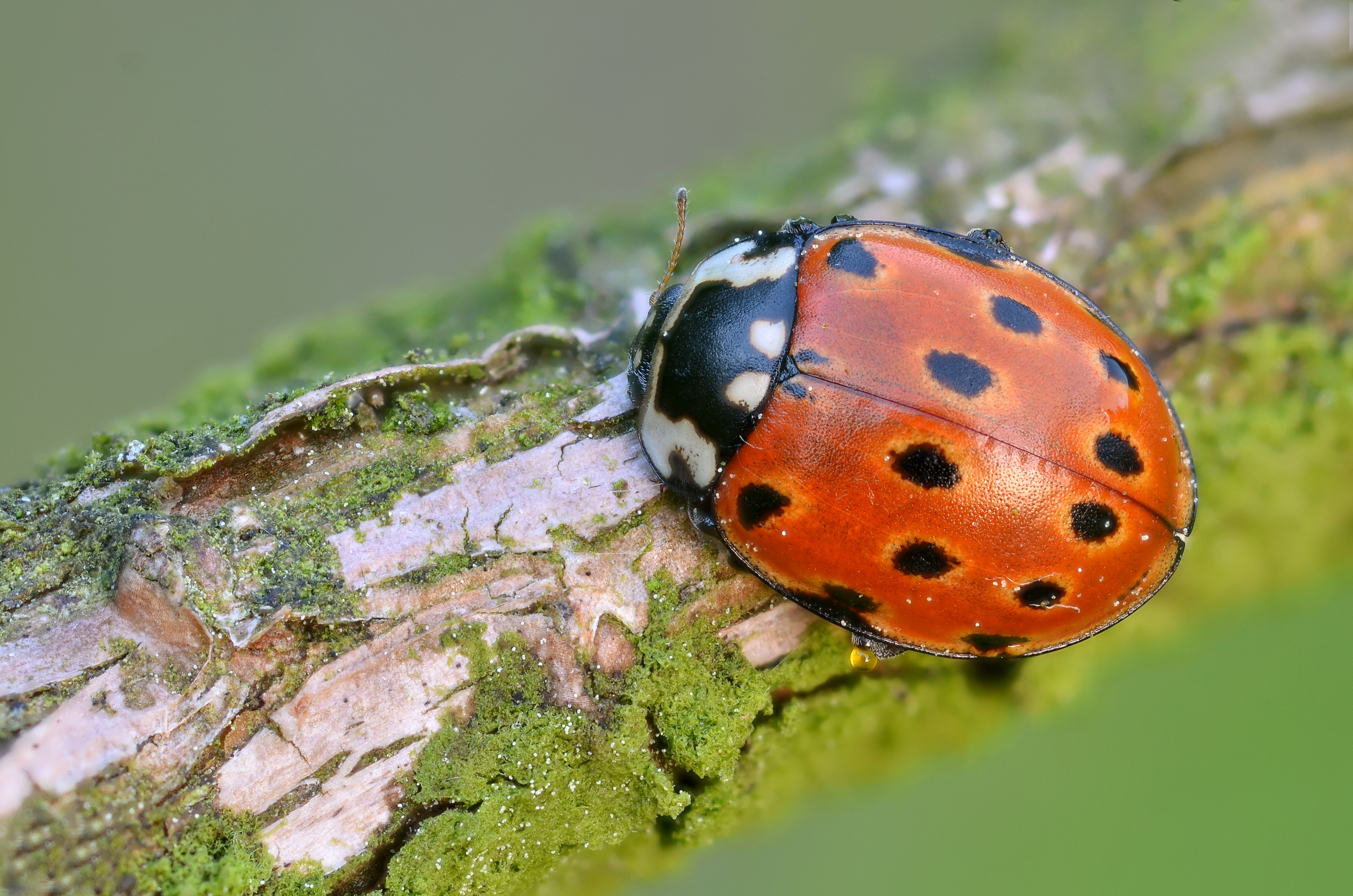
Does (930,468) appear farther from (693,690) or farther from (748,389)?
(693,690)

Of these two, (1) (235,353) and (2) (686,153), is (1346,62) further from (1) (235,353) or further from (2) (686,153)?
(1) (235,353)

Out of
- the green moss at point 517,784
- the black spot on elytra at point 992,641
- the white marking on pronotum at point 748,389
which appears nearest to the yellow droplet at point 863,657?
the black spot on elytra at point 992,641

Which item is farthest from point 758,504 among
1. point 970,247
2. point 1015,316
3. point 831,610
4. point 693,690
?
point 970,247

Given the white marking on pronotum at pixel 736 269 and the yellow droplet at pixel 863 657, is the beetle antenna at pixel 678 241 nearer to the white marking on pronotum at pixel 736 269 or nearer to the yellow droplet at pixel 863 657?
the white marking on pronotum at pixel 736 269

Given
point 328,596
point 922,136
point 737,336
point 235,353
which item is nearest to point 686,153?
point 235,353

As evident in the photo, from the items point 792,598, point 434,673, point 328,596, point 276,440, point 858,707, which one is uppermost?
point 276,440

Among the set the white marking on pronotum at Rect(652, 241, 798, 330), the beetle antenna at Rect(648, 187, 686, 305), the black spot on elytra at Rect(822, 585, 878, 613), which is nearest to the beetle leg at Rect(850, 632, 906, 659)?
the black spot on elytra at Rect(822, 585, 878, 613)

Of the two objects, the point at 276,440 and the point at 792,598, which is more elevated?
the point at 276,440
